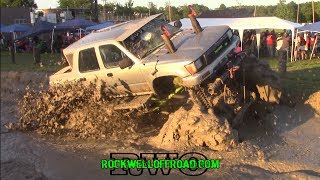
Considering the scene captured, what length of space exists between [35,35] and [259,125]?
72.9 feet

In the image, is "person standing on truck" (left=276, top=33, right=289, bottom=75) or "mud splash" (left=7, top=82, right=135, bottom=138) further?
"person standing on truck" (left=276, top=33, right=289, bottom=75)

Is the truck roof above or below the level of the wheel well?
A: above

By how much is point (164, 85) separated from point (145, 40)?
96 centimetres

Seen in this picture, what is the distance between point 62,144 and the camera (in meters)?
8.05

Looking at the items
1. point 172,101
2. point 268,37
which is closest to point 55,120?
point 172,101

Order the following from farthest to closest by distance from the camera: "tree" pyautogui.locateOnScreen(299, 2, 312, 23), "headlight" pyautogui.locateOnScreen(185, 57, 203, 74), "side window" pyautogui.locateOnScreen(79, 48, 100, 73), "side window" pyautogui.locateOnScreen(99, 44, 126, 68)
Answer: "tree" pyautogui.locateOnScreen(299, 2, 312, 23)
"side window" pyautogui.locateOnScreen(79, 48, 100, 73)
"side window" pyautogui.locateOnScreen(99, 44, 126, 68)
"headlight" pyautogui.locateOnScreen(185, 57, 203, 74)

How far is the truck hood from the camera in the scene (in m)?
7.34

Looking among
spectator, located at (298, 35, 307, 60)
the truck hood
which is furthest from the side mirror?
spectator, located at (298, 35, 307, 60)

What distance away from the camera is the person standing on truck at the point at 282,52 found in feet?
42.8

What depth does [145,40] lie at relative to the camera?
8312mm

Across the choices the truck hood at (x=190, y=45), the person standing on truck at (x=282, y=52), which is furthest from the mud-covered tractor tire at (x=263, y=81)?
the person standing on truck at (x=282, y=52)

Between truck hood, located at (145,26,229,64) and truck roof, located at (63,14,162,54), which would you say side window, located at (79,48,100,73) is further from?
truck hood, located at (145,26,229,64)

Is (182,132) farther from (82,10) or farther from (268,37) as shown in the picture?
(82,10)

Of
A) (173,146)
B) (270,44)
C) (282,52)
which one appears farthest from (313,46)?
(173,146)
